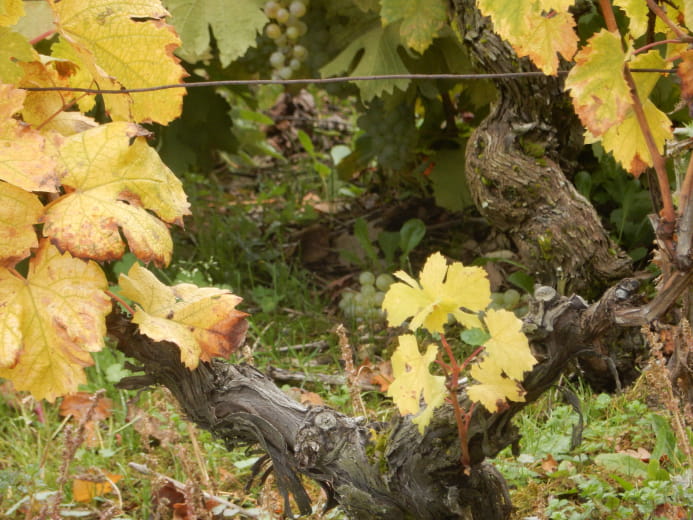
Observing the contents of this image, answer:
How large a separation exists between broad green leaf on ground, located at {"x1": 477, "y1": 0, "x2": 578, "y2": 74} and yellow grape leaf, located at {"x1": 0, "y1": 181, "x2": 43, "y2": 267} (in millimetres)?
724

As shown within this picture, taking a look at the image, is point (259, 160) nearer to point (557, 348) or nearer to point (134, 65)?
point (134, 65)

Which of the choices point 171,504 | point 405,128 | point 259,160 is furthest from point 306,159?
point 171,504

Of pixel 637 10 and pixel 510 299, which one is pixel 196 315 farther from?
pixel 510 299

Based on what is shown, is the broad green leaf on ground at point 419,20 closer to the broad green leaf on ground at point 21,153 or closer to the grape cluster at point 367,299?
the grape cluster at point 367,299

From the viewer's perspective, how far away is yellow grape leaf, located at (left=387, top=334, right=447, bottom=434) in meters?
1.12

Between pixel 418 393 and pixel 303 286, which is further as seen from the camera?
pixel 303 286

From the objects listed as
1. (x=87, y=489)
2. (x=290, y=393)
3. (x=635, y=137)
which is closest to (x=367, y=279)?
(x=290, y=393)

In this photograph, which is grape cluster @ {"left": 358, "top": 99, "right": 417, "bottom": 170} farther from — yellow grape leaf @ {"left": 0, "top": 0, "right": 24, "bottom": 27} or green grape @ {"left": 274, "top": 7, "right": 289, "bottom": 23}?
yellow grape leaf @ {"left": 0, "top": 0, "right": 24, "bottom": 27}

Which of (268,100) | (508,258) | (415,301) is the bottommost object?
(268,100)

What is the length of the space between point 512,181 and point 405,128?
670 mm

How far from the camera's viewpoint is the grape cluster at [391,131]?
9.09 ft

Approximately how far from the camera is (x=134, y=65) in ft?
4.33

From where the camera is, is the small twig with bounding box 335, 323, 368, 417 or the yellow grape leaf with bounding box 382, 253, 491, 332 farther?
the small twig with bounding box 335, 323, 368, 417

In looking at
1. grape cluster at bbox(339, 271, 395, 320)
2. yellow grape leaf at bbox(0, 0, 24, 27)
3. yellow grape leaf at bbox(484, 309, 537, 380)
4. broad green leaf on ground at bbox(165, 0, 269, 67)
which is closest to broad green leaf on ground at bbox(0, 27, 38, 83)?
yellow grape leaf at bbox(0, 0, 24, 27)
